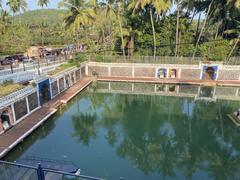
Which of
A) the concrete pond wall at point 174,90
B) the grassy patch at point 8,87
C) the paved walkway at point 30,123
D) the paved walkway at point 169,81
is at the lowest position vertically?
the paved walkway at point 30,123

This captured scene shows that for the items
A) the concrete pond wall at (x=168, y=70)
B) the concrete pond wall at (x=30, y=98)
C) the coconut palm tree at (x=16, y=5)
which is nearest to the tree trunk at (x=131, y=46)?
the concrete pond wall at (x=168, y=70)

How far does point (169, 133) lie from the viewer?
15.5m

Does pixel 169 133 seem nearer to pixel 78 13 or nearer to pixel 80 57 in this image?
pixel 80 57

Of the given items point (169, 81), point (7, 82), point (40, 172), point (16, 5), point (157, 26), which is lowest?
point (169, 81)

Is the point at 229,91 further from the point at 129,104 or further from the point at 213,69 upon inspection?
the point at 129,104

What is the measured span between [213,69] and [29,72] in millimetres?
19165

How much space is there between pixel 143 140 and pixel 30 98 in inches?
327

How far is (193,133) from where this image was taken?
50.8 feet

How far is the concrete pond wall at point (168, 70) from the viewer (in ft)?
85.8

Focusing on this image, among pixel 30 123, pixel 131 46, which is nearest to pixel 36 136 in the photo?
pixel 30 123

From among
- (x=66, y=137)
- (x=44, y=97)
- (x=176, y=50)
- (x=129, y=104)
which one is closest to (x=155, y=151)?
(x=66, y=137)

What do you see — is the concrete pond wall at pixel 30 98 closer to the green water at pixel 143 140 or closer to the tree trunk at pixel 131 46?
the green water at pixel 143 140

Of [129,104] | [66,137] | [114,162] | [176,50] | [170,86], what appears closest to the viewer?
[114,162]

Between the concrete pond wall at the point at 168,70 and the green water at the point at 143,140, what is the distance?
634 centimetres
